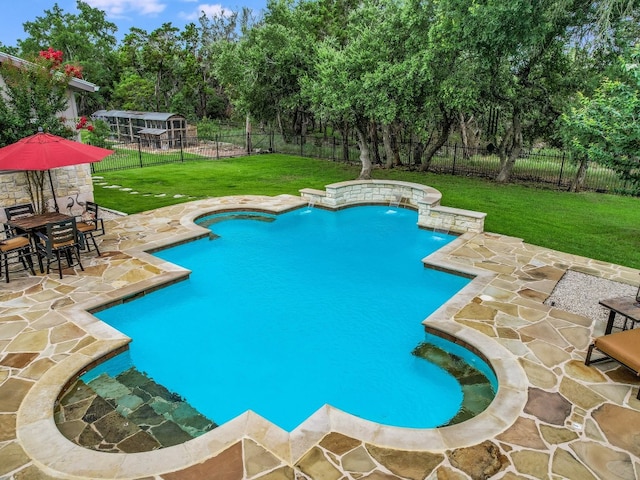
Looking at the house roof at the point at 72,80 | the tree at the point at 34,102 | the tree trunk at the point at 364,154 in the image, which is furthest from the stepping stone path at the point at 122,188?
the tree trunk at the point at 364,154

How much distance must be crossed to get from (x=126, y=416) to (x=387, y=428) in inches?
121

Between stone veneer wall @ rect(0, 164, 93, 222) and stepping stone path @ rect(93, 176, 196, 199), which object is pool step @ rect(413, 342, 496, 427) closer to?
stone veneer wall @ rect(0, 164, 93, 222)

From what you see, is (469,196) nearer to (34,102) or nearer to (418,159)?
(418,159)

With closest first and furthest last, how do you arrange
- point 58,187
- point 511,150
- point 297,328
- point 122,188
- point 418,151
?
point 297,328 → point 58,187 → point 122,188 → point 511,150 → point 418,151

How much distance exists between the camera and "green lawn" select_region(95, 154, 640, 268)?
→ 429 inches

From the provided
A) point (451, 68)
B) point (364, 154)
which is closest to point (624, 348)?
point (451, 68)

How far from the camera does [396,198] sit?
14.7 metres

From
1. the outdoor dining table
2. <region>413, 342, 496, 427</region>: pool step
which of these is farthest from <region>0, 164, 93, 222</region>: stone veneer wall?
<region>413, 342, 496, 427</region>: pool step

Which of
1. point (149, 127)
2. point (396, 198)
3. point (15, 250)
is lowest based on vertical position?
point (15, 250)

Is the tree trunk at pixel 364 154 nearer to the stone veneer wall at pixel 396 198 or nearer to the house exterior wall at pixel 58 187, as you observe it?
the stone veneer wall at pixel 396 198

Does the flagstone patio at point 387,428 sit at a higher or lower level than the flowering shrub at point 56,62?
A: lower

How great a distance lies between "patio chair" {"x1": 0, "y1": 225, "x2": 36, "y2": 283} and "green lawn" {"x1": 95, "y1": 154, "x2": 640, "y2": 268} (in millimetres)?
4347

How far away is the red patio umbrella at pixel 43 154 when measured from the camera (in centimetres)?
775

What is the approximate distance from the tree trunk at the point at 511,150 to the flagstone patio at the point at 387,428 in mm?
11180
